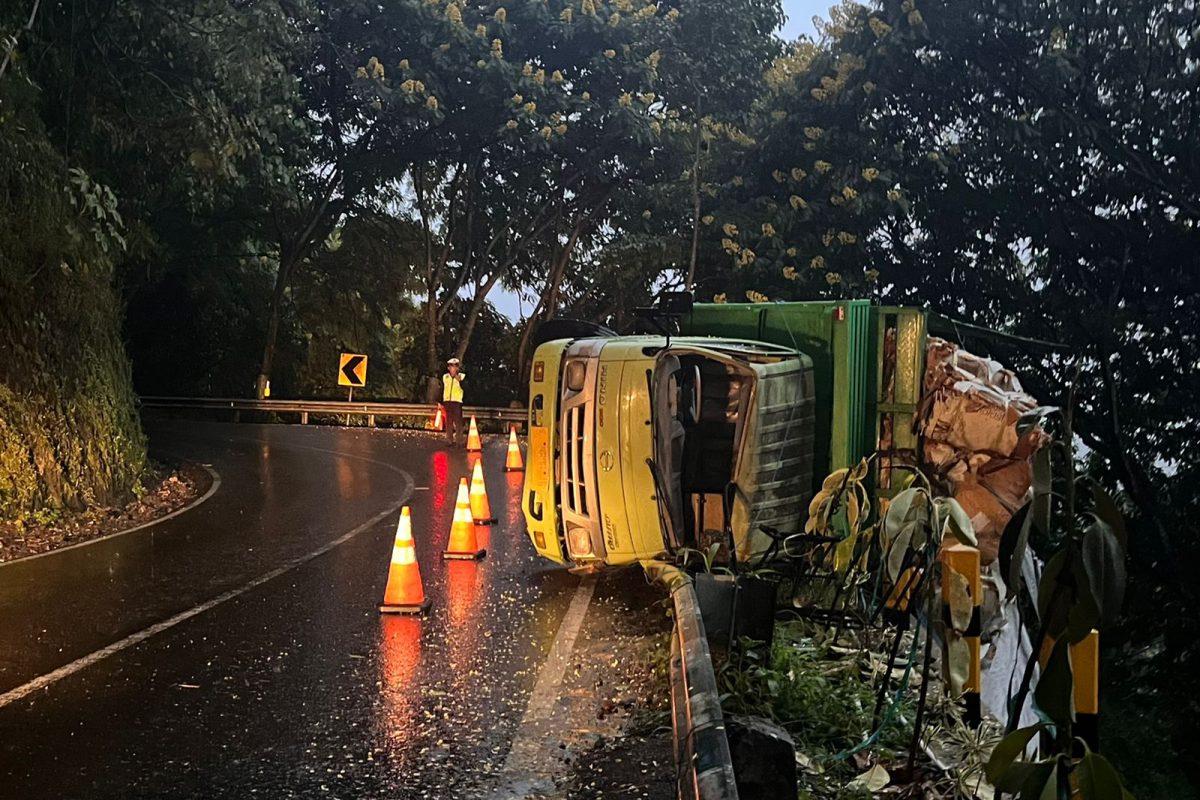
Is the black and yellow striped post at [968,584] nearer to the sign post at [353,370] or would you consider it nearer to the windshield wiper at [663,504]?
the windshield wiper at [663,504]

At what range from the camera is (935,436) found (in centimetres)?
854

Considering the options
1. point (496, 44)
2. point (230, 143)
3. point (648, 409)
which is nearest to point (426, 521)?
point (648, 409)

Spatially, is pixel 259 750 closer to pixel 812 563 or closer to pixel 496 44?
pixel 812 563

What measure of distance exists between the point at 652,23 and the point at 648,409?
72.1 feet

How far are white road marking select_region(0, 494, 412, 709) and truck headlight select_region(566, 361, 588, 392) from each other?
3153 mm

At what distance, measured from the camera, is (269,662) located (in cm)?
689

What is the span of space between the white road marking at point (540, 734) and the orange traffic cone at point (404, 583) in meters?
1.17

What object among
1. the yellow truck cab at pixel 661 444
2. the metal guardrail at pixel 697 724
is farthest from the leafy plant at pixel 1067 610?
the yellow truck cab at pixel 661 444

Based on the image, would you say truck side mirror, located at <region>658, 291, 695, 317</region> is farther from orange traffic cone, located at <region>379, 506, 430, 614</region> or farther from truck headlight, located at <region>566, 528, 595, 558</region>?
orange traffic cone, located at <region>379, 506, 430, 614</region>

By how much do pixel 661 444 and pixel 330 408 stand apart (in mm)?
23034

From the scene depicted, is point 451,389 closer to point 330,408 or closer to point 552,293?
point 330,408

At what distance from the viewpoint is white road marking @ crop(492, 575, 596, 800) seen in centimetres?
483

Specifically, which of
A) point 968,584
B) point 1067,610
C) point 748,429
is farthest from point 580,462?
point 1067,610

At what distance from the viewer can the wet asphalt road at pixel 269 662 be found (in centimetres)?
498
